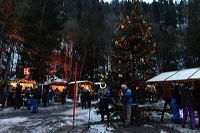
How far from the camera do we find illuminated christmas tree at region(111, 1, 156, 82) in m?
18.4

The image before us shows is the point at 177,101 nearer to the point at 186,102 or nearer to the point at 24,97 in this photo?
the point at 186,102

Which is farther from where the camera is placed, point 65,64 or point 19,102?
point 65,64

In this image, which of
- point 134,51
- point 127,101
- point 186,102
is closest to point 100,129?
point 127,101

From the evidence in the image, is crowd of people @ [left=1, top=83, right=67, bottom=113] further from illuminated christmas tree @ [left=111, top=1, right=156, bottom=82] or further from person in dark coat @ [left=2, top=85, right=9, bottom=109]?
illuminated christmas tree @ [left=111, top=1, right=156, bottom=82]

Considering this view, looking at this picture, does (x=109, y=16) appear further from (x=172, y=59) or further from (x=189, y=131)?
(x=189, y=131)

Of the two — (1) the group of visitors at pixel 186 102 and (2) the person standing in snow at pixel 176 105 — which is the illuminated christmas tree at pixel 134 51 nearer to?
(2) the person standing in snow at pixel 176 105

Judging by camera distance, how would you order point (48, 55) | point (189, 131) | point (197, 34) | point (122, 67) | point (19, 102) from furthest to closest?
point (197, 34)
point (48, 55)
point (19, 102)
point (122, 67)
point (189, 131)

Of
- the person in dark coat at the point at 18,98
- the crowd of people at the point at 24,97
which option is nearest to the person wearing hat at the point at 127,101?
the crowd of people at the point at 24,97

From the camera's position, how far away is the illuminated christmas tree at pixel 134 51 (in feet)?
60.3

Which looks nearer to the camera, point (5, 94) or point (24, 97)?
point (24, 97)

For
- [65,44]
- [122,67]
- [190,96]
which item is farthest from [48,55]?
[190,96]

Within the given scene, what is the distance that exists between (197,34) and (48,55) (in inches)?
886

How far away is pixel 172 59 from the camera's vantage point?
6569cm

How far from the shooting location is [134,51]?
732 inches
